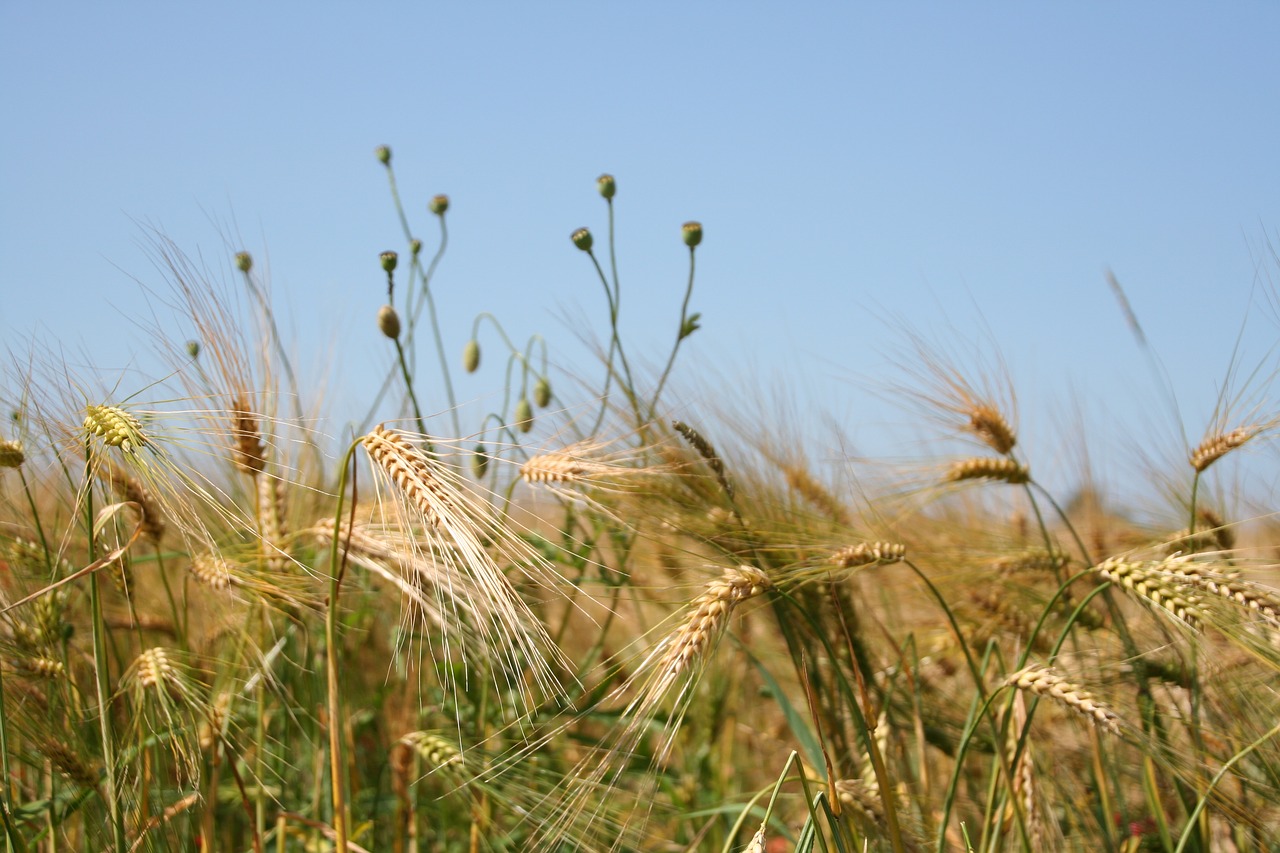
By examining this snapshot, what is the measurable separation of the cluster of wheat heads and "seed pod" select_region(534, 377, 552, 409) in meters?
0.05

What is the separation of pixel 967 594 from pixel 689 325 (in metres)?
0.91

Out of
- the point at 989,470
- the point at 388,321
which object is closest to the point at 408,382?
the point at 388,321

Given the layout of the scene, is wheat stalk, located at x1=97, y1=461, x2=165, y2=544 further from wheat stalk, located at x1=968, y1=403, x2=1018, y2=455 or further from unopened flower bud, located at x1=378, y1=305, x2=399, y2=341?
wheat stalk, located at x1=968, y1=403, x2=1018, y2=455

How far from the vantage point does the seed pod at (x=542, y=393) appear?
262 centimetres

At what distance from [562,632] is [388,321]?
779 mm

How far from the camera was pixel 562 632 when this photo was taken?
2.17 meters

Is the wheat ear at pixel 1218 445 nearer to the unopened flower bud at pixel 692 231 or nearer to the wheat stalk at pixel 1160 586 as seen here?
the wheat stalk at pixel 1160 586

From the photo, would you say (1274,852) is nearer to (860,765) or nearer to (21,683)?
(860,765)

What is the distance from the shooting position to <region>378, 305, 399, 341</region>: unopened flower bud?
1972 millimetres

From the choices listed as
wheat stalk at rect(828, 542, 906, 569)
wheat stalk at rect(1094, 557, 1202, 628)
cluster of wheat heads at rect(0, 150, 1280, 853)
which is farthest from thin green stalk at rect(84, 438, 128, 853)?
wheat stalk at rect(1094, 557, 1202, 628)

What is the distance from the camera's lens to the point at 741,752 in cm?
→ 374

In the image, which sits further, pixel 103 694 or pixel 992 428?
pixel 992 428

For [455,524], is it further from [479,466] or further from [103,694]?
[479,466]

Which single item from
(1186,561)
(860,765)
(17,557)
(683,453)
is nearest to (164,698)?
(17,557)
